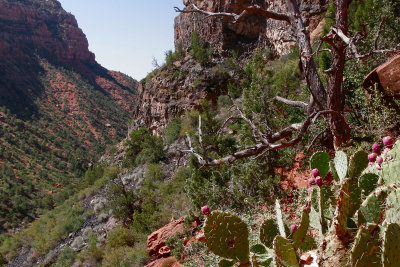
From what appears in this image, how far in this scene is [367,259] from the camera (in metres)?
1.16

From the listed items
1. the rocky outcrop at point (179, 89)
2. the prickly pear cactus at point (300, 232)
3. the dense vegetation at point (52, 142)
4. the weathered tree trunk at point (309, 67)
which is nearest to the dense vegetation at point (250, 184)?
the prickly pear cactus at point (300, 232)

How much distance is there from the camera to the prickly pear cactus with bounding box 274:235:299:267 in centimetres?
141

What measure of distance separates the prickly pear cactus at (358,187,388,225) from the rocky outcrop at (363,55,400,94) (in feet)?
11.7

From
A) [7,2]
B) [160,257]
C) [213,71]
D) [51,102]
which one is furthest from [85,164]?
[7,2]

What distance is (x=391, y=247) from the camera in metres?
1.07

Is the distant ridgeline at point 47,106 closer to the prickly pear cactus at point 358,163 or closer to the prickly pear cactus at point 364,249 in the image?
the prickly pear cactus at point 358,163

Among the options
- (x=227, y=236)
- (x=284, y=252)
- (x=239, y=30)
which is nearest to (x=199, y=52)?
(x=239, y=30)

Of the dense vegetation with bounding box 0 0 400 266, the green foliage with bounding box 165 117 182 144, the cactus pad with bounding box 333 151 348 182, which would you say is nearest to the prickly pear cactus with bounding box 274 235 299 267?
the dense vegetation with bounding box 0 0 400 266

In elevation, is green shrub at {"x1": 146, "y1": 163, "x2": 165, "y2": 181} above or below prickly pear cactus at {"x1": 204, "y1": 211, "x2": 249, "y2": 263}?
below

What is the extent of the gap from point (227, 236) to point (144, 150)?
76.2ft

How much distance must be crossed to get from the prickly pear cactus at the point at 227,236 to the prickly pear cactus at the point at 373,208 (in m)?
0.65

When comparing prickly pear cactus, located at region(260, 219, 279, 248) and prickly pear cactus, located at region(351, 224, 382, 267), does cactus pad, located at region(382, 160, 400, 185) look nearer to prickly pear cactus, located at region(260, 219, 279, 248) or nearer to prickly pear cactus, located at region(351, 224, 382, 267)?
prickly pear cactus, located at region(351, 224, 382, 267)

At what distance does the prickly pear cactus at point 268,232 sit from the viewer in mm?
1849

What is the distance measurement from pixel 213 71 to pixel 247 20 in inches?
317
